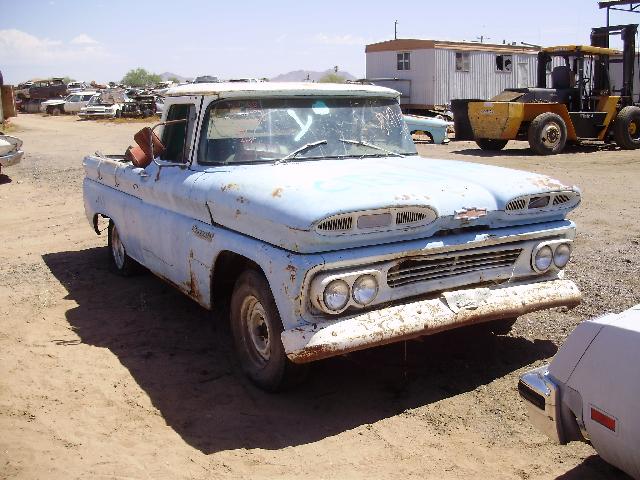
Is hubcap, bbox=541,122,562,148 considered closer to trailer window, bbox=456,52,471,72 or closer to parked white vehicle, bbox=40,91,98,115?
trailer window, bbox=456,52,471,72

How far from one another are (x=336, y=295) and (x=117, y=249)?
Answer: 3839 millimetres

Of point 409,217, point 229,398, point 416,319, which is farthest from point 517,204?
point 229,398

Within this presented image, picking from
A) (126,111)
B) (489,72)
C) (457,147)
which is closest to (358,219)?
(457,147)

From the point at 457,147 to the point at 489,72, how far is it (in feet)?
35.2

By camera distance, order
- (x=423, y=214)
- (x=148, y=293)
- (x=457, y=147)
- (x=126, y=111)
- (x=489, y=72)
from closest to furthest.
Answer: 1. (x=423, y=214)
2. (x=148, y=293)
3. (x=457, y=147)
4. (x=489, y=72)
5. (x=126, y=111)

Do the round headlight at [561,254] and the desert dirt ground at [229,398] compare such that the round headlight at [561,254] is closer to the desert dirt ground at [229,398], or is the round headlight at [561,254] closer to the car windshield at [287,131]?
the desert dirt ground at [229,398]

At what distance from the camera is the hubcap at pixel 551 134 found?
1653 cm

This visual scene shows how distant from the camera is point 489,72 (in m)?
29.0

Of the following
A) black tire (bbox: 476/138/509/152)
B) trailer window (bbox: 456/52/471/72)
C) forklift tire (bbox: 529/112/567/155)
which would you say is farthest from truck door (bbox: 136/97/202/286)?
trailer window (bbox: 456/52/471/72)

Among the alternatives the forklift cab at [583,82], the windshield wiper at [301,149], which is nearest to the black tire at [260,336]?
the windshield wiper at [301,149]

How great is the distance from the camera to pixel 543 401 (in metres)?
2.72

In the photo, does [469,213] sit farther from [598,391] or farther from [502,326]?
[598,391]

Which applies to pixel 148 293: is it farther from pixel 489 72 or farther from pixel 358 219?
pixel 489 72

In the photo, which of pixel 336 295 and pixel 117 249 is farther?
pixel 117 249
